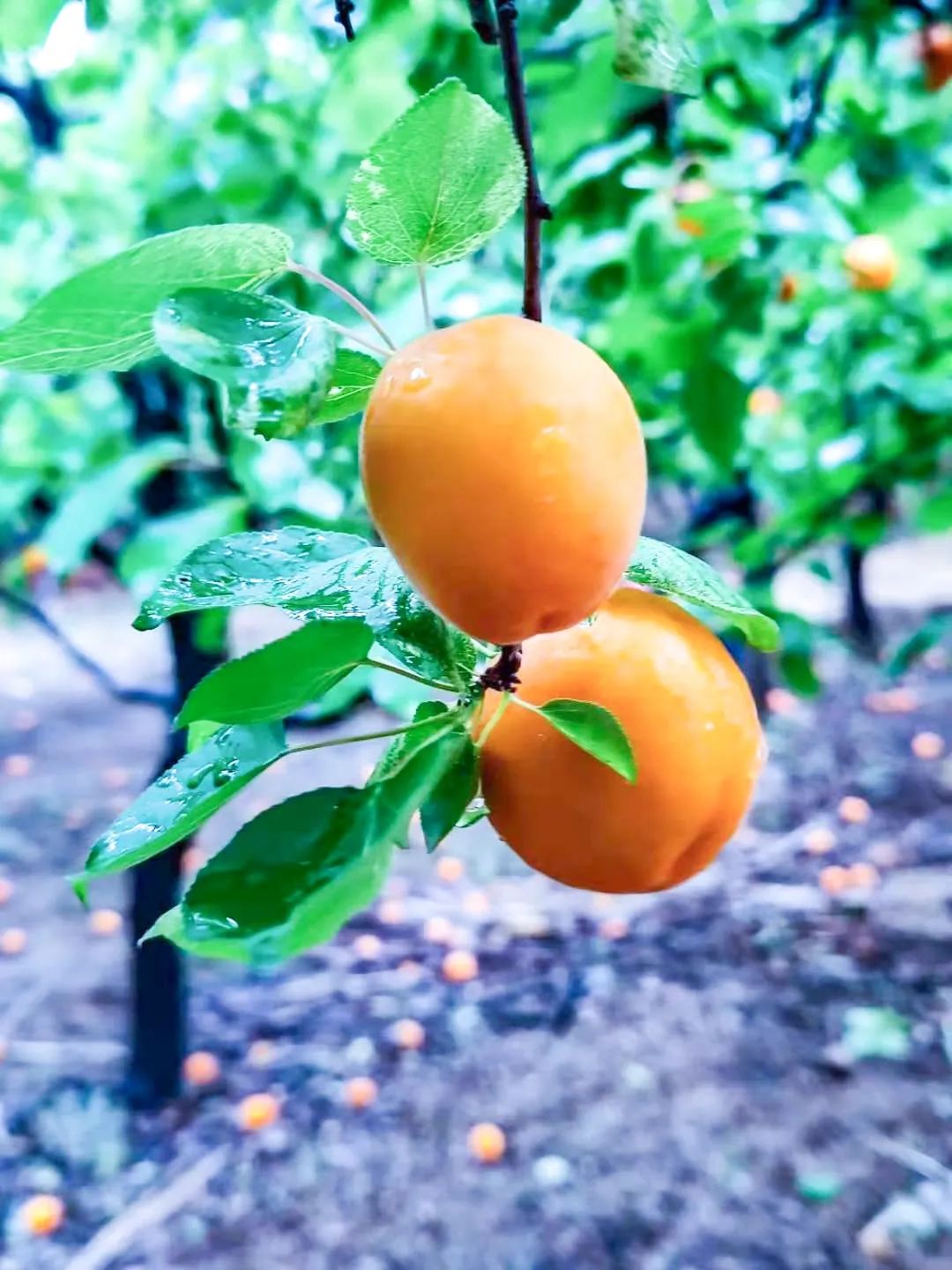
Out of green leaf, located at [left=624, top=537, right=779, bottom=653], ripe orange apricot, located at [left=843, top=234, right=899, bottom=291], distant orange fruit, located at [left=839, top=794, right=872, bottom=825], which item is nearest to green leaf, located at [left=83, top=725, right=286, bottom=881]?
green leaf, located at [left=624, top=537, right=779, bottom=653]

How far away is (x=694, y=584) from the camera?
1.17ft

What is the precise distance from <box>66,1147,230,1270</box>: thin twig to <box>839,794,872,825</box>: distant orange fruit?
5.32 feet

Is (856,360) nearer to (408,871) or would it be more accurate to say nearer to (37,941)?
(408,871)

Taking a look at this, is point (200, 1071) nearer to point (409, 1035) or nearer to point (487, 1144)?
point (409, 1035)

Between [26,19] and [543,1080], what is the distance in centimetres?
163

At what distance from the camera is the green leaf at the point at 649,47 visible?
392 millimetres

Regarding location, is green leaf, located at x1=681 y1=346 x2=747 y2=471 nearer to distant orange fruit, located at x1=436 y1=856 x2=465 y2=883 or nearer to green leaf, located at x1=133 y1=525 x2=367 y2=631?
green leaf, located at x1=133 y1=525 x2=367 y2=631

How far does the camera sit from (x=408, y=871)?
2.62 m

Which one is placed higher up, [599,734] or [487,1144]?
[599,734]

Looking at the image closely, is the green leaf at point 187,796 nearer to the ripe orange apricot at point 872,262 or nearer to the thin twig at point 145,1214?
the ripe orange apricot at point 872,262

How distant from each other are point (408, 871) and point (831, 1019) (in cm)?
108

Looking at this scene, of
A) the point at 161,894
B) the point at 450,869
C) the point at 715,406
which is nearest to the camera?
the point at 715,406

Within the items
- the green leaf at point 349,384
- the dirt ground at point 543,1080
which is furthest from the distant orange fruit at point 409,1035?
the green leaf at point 349,384

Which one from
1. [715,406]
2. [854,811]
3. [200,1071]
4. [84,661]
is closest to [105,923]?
[200,1071]
